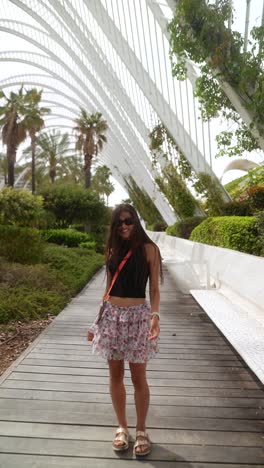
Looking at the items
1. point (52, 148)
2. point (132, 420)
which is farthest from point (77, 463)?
point (52, 148)

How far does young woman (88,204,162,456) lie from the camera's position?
3139 millimetres

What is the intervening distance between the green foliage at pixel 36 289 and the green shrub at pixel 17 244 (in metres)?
0.72

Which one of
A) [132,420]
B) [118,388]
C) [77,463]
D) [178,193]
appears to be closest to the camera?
[77,463]

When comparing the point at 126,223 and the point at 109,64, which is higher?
the point at 109,64

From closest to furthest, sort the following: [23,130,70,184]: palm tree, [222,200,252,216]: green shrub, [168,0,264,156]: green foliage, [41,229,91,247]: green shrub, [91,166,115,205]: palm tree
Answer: [168,0,264,156]: green foliage
[222,200,252,216]: green shrub
[41,229,91,247]: green shrub
[23,130,70,184]: palm tree
[91,166,115,205]: palm tree

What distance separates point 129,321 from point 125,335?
9 centimetres

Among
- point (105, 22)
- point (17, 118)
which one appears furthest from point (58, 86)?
point (105, 22)

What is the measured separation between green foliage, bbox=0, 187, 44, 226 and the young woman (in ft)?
50.2

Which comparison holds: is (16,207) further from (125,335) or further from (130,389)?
(125,335)

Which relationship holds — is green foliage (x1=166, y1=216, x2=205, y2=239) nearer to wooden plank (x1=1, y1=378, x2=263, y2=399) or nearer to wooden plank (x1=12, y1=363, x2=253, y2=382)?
wooden plank (x1=12, y1=363, x2=253, y2=382)

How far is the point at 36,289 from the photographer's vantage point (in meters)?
10.0

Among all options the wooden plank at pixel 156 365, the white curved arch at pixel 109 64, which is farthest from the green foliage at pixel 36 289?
the white curved arch at pixel 109 64

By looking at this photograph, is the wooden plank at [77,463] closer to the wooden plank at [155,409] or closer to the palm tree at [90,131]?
the wooden plank at [155,409]

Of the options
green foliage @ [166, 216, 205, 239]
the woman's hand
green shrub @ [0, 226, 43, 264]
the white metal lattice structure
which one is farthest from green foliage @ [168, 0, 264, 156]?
green foliage @ [166, 216, 205, 239]
